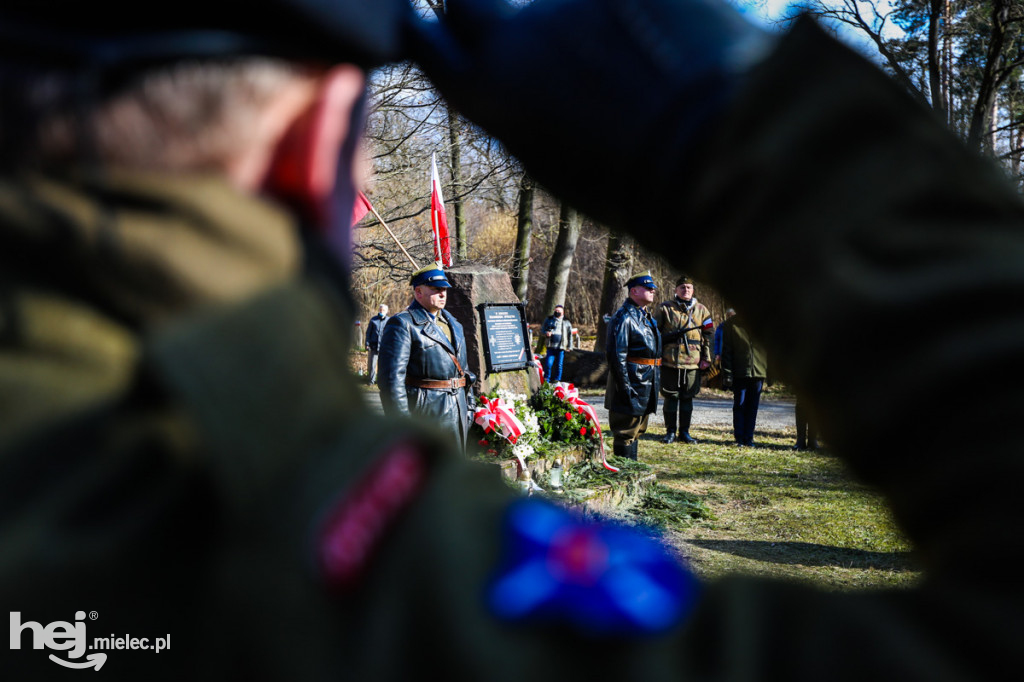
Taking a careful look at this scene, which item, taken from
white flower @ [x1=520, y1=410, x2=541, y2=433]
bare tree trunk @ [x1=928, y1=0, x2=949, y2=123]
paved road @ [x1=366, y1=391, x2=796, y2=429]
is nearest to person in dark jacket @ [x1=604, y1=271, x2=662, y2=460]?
white flower @ [x1=520, y1=410, x2=541, y2=433]

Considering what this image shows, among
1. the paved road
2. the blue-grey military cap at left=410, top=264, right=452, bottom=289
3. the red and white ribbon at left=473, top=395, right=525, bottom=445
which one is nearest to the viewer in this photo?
the blue-grey military cap at left=410, top=264, right=452, bottom=289

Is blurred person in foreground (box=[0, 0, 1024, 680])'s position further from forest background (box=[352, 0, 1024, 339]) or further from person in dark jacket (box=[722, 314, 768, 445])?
person in dark jacket (box=[722, 314, 768, 445])

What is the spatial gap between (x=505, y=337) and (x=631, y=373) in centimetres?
160

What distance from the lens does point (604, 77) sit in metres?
0.57

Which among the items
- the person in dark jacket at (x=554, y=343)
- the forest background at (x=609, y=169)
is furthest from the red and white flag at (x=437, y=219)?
the person in dark jacket at (x=554, y=343)

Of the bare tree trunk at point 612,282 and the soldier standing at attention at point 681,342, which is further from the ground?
the bare tree trunk at point 612,282

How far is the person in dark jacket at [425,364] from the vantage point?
7.13m

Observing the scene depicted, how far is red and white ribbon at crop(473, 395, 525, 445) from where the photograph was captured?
7.64m

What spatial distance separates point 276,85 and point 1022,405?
52 cm

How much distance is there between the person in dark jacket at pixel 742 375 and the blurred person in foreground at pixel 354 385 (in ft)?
35.0

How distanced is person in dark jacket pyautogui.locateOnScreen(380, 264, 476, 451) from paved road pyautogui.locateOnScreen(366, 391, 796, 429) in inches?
195

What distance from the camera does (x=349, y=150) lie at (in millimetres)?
610

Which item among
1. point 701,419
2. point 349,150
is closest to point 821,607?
point 349,150

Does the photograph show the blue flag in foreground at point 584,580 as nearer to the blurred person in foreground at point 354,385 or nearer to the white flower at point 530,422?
the blurred person in foreground at point 354,385
